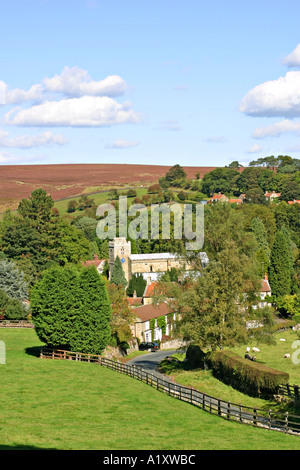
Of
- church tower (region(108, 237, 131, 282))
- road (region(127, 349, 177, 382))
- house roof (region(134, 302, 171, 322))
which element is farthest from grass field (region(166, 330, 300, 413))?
church tower (region(108, 237, 131, 282))

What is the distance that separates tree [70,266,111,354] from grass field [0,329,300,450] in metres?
7.16

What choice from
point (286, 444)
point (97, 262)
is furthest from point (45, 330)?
point (97, 262)

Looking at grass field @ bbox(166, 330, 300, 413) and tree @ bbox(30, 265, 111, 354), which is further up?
tree @ bbox(30, 265, 111, 354)

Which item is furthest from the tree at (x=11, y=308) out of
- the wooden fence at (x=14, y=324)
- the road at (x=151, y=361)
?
the road at (x=151, y=361)

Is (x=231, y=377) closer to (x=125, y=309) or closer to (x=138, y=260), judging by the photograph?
(x=125, y=309)

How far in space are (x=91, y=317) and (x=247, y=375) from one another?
51.3ft

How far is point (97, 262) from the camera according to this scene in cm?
12494

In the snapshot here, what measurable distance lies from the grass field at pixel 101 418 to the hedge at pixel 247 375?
8.94m

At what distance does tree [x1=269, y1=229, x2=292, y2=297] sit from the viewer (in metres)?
101

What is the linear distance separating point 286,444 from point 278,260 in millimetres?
78115

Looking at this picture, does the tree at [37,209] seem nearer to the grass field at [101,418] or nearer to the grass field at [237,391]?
the grass field at [237,391]

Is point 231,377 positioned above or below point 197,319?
below

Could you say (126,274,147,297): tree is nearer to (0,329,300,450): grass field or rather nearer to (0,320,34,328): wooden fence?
(0,320,34,328): wooden fence
